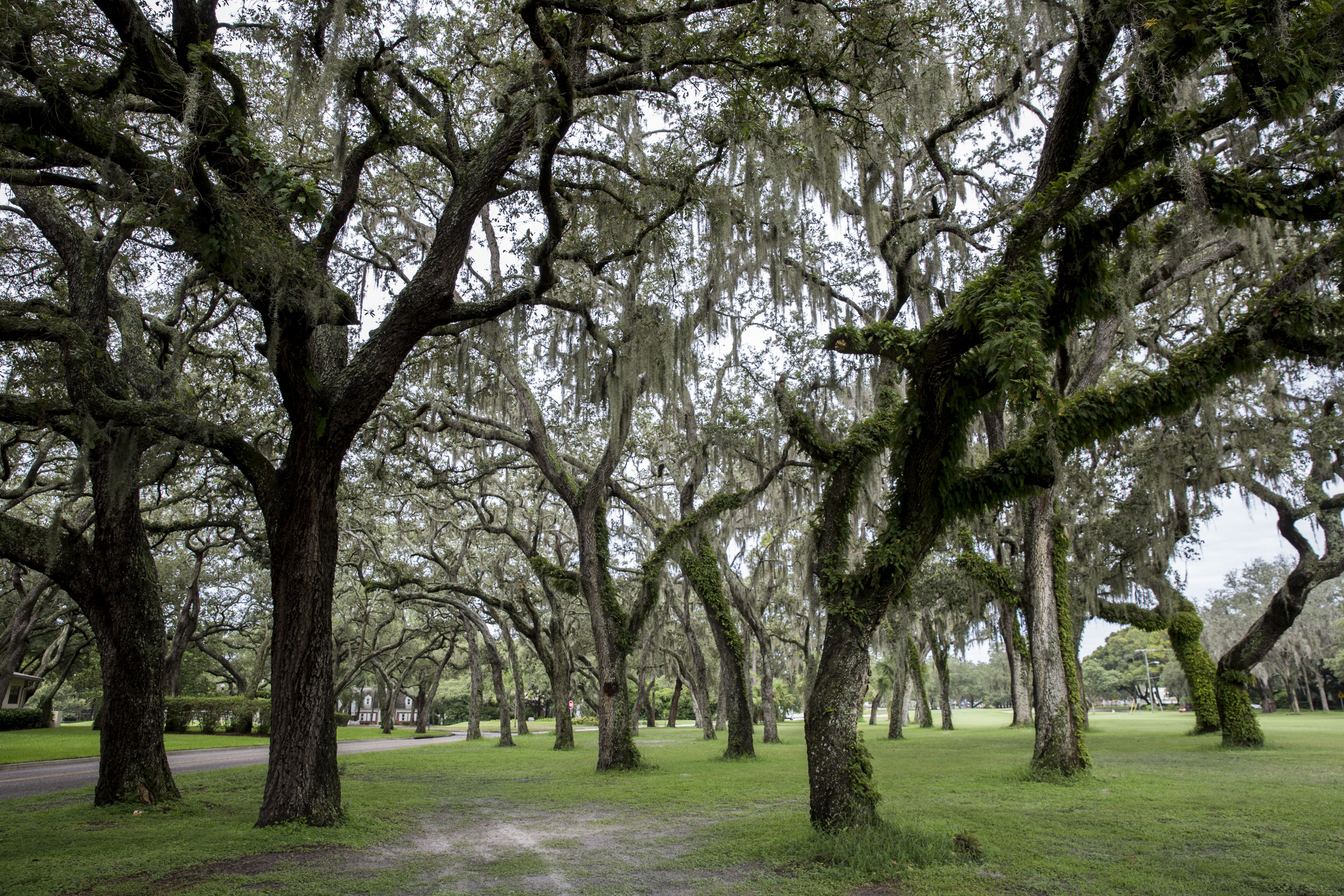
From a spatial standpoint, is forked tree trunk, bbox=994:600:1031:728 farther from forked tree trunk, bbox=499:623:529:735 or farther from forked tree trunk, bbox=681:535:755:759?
forked tree trunk, bbox=499:623:529:735

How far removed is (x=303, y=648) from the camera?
6.76 metres

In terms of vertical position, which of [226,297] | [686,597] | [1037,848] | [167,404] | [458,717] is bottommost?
[458,717]

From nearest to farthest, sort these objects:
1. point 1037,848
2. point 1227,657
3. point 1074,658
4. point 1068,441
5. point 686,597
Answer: point 1037,848, point 1068,441, point 1074,658, point 1227,657, point 686,597

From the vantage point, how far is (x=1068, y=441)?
6102mm

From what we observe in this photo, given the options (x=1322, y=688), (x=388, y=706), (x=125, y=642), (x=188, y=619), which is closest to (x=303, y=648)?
(x=125, y=642)

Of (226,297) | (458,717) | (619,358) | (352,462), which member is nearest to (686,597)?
(352,462)

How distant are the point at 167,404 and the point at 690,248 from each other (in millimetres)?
6483

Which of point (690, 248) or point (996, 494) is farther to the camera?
point (690, 248)

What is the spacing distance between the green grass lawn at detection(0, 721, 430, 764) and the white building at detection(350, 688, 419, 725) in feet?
64.6

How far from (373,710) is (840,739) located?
7229 centimetres

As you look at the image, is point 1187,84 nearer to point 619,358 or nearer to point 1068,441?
point 1068,441

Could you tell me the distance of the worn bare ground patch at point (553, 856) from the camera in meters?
4.90

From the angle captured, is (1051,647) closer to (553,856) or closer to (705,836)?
(705,836)

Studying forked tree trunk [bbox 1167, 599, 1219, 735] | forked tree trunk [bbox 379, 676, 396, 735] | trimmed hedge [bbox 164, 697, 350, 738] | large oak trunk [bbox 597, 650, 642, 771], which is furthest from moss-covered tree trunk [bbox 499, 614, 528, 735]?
forked tree trunk [bbox 1167, 599, 1219, 735]
